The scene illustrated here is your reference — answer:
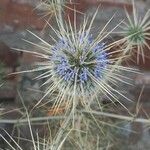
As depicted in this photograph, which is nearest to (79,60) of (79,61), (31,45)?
(79,61)

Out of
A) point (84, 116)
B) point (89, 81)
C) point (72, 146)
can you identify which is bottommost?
point (72, 146)

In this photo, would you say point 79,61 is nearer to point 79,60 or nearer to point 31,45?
point 79,60

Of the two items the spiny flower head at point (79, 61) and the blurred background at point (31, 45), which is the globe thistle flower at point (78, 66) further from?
the blurred background at point (31, 45)

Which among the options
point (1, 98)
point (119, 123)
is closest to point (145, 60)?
point (119, 123)

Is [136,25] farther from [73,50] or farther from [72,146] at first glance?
[72,146]

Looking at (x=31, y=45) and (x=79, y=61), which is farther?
(x=31, y=45)

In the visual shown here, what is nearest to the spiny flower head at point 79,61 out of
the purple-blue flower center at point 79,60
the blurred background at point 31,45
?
the purple-blue flower center at point 79,60
